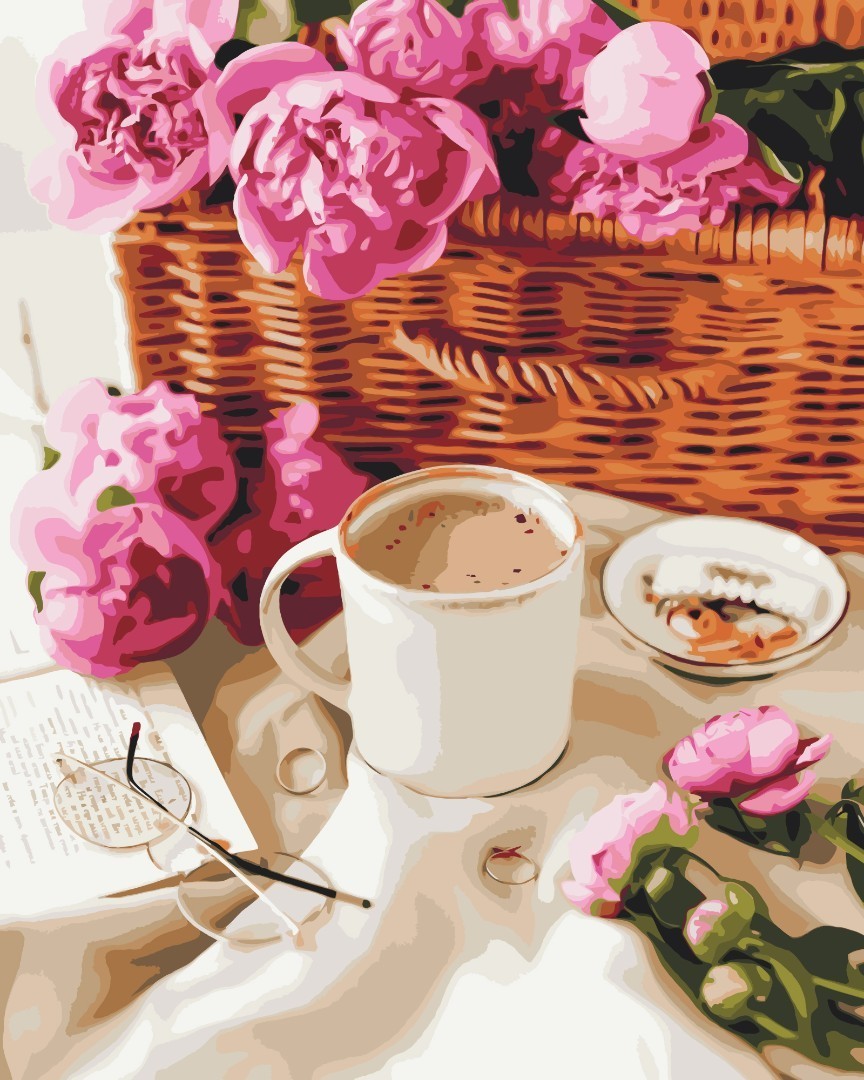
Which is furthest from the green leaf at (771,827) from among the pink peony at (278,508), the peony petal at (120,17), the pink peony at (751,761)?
the peony petal at (120,17)

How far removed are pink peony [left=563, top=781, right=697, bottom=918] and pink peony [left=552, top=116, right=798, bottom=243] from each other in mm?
311

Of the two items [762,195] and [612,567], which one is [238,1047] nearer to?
[612,567]

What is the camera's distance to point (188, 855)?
55 cm

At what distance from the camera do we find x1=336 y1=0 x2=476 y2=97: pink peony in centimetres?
56

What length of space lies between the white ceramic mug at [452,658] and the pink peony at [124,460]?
4.0 inches

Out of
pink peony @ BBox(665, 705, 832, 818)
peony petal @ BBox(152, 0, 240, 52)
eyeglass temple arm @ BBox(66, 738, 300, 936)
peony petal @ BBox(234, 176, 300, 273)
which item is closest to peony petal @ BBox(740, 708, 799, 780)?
pink peony @ BBox(665, 705, 832, 818)

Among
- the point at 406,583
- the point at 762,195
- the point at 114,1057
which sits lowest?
the point at 114,1057

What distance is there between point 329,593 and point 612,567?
0.58ft

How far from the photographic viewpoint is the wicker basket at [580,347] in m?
0.63

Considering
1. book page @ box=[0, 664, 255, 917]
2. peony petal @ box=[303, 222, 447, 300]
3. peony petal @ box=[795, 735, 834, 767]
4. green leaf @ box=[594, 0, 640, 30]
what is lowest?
book page @ box=[0, 664, 255, 917]

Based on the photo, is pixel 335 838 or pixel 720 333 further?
pixel 720 333

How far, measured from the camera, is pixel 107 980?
1.63ft

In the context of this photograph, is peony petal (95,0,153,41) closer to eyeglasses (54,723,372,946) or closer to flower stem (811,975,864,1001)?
eyeglasses (54,723,372,946)

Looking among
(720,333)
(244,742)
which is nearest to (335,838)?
(244,742)
